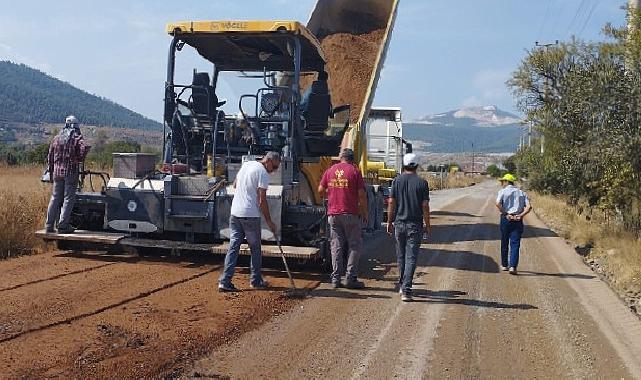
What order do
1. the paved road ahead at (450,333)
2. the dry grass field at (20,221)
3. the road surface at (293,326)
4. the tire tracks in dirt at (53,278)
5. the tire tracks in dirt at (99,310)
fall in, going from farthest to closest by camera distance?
the dry grass field at (20,221) < the tire tracks in dirt at (53,278) < the tire tracks in dirt at (99,310) < the paved road ahead at (450,333) < the road surface at (293,326)

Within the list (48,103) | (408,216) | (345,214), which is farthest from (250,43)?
(48,103)

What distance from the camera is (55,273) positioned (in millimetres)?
7984

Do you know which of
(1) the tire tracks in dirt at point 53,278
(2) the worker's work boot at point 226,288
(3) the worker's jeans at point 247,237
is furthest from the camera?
(3) the worker's jeans at point 247,237

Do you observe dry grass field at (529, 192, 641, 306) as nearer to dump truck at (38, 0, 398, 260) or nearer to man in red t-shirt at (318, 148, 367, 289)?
man in red t-shirt at (318, 148, 367, 289)

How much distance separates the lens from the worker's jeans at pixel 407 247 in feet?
25.2

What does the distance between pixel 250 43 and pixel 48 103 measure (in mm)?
117013

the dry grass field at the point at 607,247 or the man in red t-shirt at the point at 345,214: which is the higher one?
the man in red t-shirt at the point at 345,214

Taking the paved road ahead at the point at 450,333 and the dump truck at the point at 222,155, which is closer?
the paved road ahead at the point at 450,333

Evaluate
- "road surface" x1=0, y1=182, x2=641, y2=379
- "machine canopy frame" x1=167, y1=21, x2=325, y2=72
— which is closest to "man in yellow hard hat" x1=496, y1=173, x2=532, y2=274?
"road surface" x1=0, y1=182, x2=641, y2=379

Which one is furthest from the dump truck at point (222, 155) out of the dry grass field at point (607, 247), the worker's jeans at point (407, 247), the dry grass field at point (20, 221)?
the dry grass field at point (607, 247)

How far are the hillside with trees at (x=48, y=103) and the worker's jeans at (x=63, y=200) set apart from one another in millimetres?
95943

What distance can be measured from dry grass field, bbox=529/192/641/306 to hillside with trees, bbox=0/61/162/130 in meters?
90.4

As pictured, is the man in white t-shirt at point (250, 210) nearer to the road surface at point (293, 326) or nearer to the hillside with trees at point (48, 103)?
the road surface at point (293, 326)

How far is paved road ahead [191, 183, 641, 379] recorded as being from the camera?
527 cm
